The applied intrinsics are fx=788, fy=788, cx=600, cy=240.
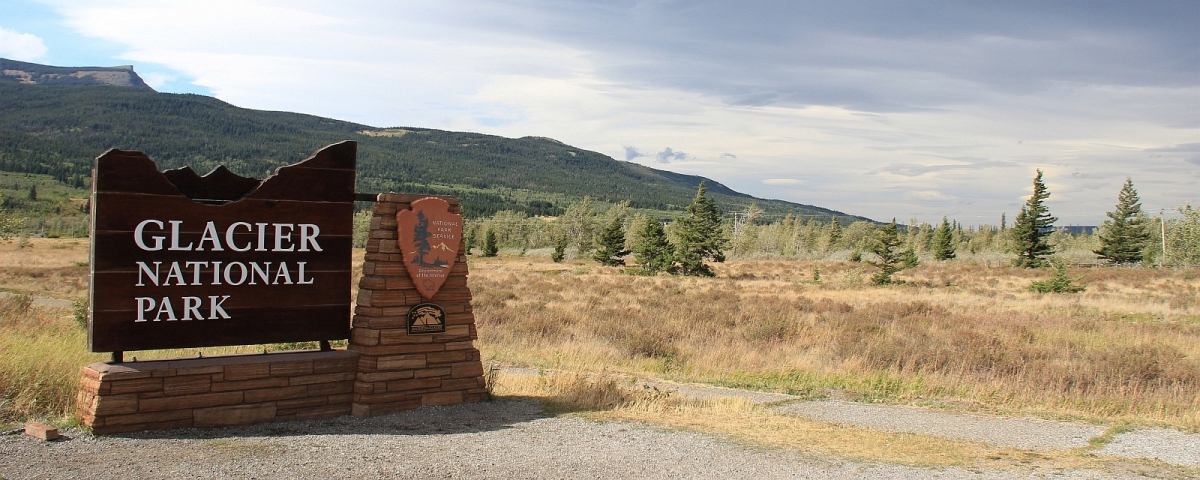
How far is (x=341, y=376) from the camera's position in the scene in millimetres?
7691

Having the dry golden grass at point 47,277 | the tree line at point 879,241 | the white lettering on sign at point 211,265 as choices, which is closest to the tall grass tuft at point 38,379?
the white lettering on sign at point 211,265

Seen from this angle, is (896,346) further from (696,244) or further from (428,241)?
(696,244)

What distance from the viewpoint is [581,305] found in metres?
23.1

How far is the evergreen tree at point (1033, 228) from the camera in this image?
55.8 m

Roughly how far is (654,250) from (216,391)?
41.6 metres

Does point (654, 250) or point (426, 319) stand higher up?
point (426, 319)

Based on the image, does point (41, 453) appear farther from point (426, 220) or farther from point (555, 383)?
point (555, 383)

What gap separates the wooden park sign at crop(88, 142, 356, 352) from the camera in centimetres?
670

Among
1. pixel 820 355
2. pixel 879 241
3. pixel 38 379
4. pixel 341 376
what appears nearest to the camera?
pixel 38 379

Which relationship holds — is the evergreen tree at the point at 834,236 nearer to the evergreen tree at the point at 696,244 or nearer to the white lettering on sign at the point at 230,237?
the evergreen tree at the point at 696,244

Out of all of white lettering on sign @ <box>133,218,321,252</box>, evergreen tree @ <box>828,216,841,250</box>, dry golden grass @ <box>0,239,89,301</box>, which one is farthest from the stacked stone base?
evergreen tree @ <box>828,216,841,250</box>

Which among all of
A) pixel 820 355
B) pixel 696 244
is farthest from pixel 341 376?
pixel 696 244

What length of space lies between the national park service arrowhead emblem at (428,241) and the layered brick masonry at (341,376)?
0.32 ft

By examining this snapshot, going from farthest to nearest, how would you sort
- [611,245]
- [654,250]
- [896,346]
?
[611,245]
[654,250]
[896,346]
